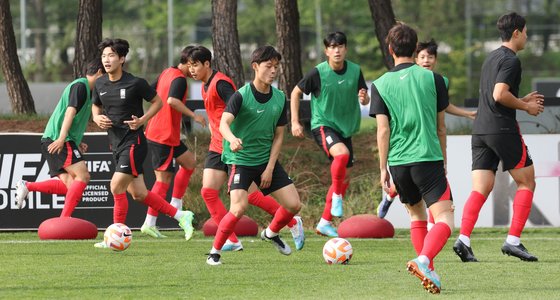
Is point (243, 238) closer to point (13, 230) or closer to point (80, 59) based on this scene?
point (13, 230)

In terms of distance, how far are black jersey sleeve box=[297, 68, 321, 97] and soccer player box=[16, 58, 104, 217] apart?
2186 millimetres

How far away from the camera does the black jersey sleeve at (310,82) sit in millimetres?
15234

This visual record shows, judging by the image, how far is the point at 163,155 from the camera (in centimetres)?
1590

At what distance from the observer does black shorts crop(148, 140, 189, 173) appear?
626 inches

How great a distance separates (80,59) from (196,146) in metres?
2.89

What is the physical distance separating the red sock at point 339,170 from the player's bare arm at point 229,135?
3393 millimetres

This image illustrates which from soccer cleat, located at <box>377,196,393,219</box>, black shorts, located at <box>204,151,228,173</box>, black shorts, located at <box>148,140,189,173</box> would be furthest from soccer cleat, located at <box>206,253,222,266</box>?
soccer cleat, located at <box>377,196,393,219</box>

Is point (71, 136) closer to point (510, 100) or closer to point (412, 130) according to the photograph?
point (510, 100)

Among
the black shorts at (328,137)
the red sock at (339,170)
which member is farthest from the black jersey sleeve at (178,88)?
the red sock at (339,170)

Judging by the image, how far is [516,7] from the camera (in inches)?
2339

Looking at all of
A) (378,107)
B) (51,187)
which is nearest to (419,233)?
(378,107)

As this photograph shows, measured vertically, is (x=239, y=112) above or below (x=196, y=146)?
above

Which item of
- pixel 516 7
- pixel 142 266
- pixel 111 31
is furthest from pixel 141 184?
pixel 516 7

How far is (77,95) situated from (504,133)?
4754 millimetres
